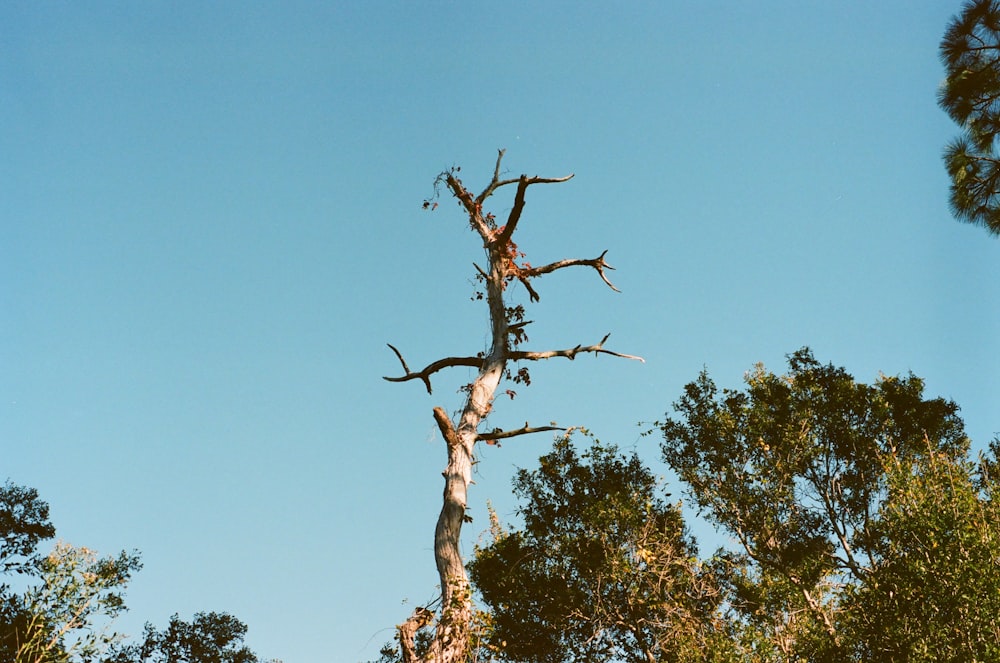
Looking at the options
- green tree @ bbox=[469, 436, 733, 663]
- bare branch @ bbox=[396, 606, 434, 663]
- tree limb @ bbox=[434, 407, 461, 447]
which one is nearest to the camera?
bare branch @ bbox=[396, 606, 434, 663]

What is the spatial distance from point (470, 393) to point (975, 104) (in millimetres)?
9689

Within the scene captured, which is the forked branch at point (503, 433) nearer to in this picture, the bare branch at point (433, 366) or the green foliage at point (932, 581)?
the bare branch at point (433, 366)

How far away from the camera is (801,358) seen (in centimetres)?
2080

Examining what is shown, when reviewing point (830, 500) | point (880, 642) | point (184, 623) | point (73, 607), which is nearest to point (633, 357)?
point (880, 642)

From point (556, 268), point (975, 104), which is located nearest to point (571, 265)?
point (556, 268)

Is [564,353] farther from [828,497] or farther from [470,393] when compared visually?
[828,497]

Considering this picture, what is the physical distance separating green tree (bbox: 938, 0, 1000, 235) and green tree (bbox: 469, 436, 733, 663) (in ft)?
29.3

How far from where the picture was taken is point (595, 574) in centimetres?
1614

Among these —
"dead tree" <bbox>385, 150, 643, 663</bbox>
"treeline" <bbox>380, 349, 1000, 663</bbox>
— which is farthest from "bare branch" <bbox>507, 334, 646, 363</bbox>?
"treeline" <bbox>380, 349, 1000, 663</bbox>

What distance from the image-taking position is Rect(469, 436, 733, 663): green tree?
15156 millimetres

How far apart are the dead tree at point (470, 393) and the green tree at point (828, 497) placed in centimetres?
626

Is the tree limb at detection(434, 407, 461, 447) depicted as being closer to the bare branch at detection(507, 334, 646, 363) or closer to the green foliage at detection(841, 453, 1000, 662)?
the bare branch at detection(507, 334, 646, 363)

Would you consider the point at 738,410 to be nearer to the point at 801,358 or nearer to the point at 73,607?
the point at 801,358

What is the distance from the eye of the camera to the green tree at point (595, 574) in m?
15.2
